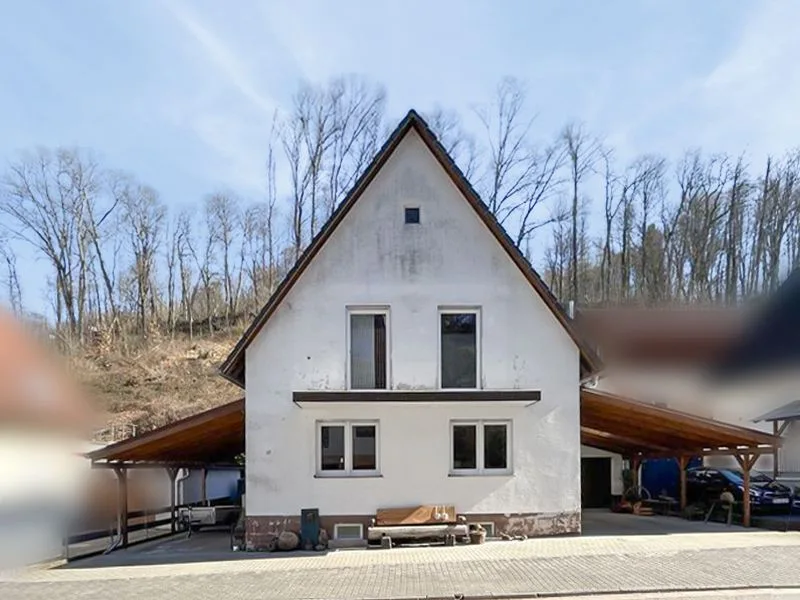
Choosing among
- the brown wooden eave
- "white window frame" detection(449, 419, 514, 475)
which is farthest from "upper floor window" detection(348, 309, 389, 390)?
"white window frame" detection(449, 419, 514, 475)

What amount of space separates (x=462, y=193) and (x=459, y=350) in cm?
359

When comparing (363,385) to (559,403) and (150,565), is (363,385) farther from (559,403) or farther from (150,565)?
(150,565)

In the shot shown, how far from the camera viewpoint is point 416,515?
14984 mm

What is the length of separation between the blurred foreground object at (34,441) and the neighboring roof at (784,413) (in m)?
18.8

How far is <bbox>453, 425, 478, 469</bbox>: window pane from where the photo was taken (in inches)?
617

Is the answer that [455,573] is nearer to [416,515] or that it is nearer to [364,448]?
[416,515]

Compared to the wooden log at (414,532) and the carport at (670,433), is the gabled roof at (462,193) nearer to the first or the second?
the carport at (670,433)

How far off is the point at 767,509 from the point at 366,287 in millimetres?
12616

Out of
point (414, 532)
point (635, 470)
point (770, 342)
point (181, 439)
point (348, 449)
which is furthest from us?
point (770, 342)

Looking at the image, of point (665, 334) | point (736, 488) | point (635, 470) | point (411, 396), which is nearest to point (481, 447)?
point (411, 396)

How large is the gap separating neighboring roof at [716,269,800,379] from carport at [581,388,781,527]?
229 inches

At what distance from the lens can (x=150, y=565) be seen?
44.8ft

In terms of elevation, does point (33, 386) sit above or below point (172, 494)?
above

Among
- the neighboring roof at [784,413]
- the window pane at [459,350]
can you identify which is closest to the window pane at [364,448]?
the window pane at [459,350]
